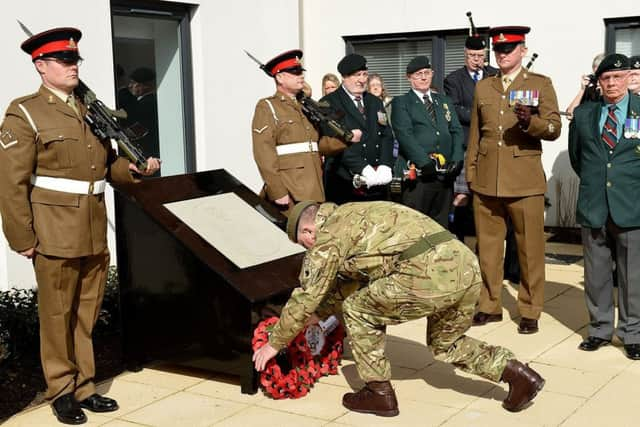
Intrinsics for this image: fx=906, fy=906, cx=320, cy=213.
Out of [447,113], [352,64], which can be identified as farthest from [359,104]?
[447,113]

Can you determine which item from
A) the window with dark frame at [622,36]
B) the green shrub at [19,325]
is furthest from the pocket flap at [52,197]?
the window with dark frame at [622,36]

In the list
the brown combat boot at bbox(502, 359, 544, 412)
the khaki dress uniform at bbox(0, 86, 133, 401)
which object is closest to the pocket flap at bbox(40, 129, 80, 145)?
the khaki dress uniform at bbox(0, 86, 133, 401)

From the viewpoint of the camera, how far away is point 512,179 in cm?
659

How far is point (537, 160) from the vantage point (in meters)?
6.68

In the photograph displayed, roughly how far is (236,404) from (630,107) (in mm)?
3206

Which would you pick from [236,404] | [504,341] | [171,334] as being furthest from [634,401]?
[171,334]

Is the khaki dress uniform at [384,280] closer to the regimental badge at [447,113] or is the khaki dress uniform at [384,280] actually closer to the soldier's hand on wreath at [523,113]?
the soldier's hand on wreath at [523,113]

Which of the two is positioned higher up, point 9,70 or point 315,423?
point 9,70

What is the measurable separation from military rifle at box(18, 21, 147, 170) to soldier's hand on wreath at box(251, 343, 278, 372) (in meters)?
1.30

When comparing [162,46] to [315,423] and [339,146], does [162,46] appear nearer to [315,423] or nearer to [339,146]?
[339,146]

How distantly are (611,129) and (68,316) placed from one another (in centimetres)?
367

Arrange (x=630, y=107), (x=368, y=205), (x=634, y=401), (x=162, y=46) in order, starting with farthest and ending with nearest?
(x=162, y=46), (x=630, y=107), (x=634, y=401), (x=368, y=205)

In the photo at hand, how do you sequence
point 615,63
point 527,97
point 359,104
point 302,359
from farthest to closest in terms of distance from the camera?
point 359,104 → point 527,97 → point 615,63 → point 302,359

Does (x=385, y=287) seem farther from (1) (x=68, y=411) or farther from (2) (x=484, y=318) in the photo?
(2) (x=484, y=318)
